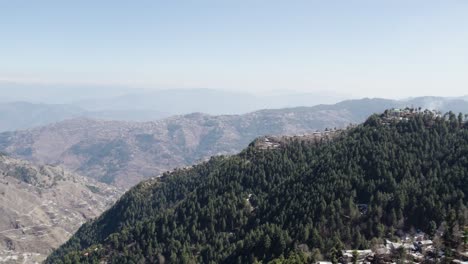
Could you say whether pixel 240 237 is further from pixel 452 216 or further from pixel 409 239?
pixel 452 216

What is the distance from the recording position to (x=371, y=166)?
19500 centimetres

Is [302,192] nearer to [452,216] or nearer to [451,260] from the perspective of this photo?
[452,216]

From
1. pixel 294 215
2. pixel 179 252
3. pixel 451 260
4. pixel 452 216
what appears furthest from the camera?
pixel 179 252

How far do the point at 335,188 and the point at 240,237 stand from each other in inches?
1799

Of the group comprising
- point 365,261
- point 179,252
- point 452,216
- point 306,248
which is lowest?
point 179,252

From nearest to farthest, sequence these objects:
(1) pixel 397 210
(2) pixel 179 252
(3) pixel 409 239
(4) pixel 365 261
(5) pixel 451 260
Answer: (5) pixel 451 260 → (4) pixel 365 261 → (3) pixel 409 239 → (1) pixel 397 210 → (2) pixel 179 252

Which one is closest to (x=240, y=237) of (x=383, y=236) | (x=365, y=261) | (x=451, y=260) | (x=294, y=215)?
(x=294, y=215)

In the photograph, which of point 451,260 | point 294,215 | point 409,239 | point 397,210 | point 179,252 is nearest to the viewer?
point 451,260

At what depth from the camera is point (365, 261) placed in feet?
339

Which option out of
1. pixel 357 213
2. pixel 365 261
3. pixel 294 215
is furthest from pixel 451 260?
pixel 294 215

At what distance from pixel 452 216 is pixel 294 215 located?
68.6 meters

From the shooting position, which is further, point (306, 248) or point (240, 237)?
point (240, 237)

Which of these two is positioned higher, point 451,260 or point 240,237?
point 451,260

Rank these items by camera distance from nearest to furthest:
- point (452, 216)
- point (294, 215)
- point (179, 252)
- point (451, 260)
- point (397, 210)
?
1. point (451, 260)
2. point (452, 216)
3. point (397, 210)
4. point (294, 215)
5. point (179, 252)
